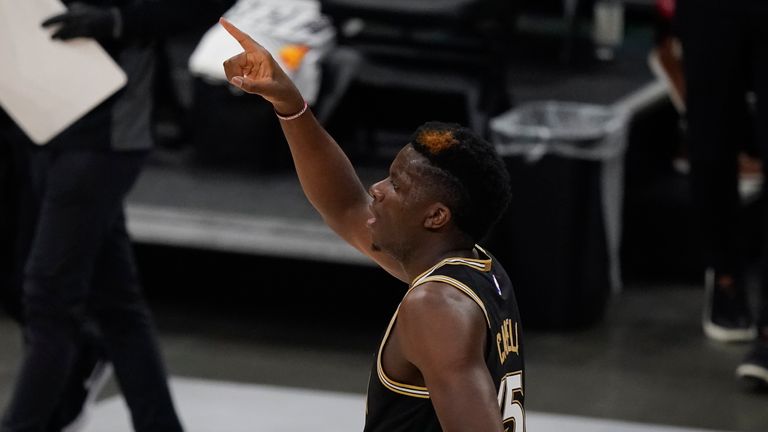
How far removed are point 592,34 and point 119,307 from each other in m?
4.09

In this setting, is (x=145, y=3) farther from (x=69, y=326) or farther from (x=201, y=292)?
(x=201, y=292)

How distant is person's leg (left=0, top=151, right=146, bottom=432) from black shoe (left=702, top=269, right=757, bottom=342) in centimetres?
221

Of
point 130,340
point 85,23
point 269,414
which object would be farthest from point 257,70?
point 269,414

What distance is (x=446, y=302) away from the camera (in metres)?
2.14

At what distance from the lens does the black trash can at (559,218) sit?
5.15 meters

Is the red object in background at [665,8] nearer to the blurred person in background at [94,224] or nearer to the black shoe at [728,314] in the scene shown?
the black shoe at [728,314]

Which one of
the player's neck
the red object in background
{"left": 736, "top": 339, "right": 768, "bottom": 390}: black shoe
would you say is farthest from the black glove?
the red object in background

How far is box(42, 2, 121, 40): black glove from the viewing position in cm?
340

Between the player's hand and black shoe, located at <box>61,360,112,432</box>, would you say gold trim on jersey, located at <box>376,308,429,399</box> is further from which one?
black shoe, located at <box>61,360,112,432</box>

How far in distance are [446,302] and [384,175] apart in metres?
3.31

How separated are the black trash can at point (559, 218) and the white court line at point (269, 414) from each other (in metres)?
0.98

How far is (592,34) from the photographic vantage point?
732 centimetres

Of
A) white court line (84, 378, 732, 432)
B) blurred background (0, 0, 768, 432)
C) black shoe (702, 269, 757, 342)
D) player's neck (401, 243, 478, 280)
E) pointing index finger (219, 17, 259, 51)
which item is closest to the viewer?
player's neck (401, 243, 478, 280)

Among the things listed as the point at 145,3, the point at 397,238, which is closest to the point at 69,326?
the point at 145,3
